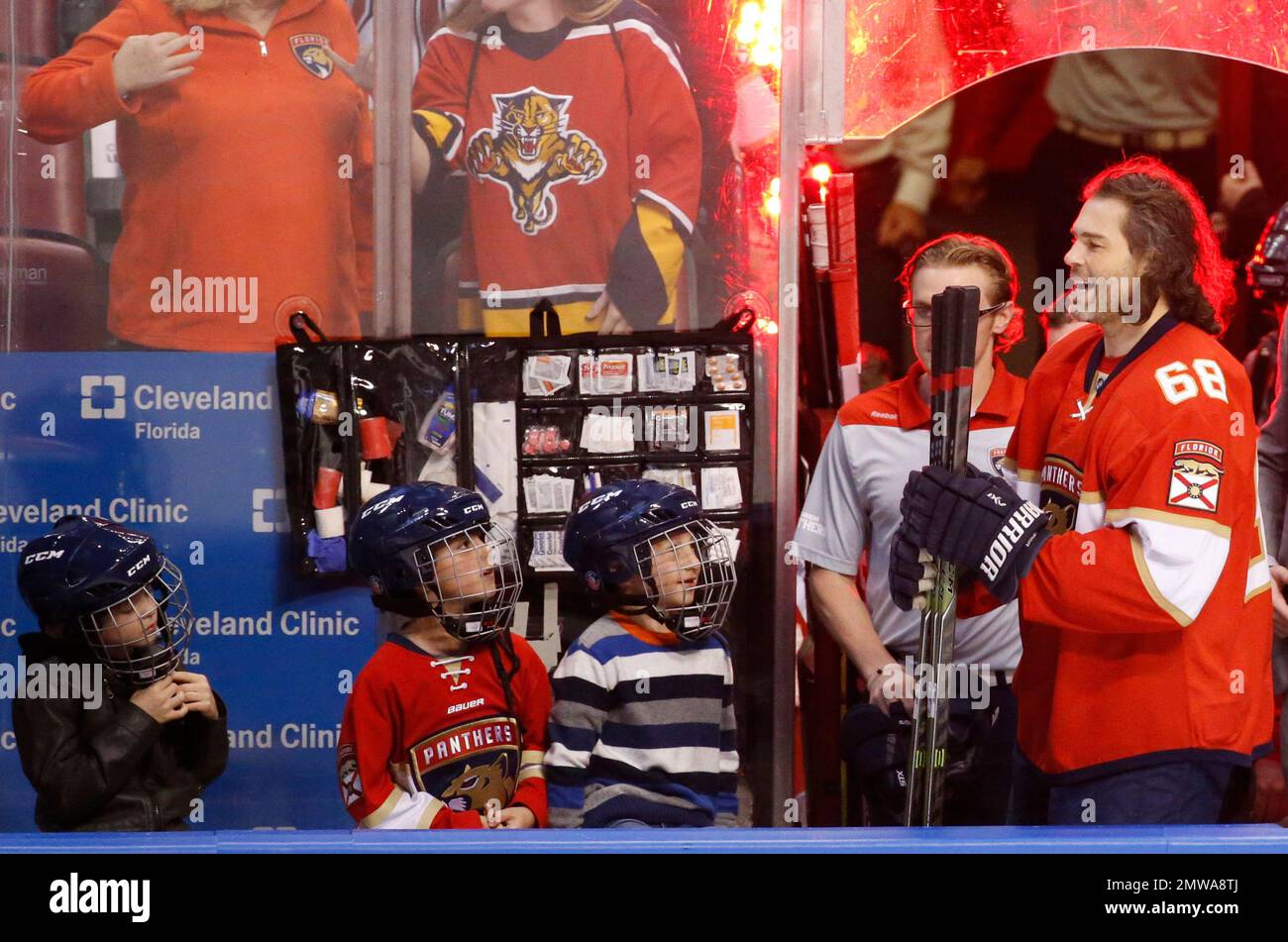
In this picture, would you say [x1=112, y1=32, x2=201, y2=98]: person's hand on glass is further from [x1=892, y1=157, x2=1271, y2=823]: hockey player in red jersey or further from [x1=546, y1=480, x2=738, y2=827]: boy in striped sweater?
[x1=892, y1=157, x2=1271, y2=823]: hockey player in red jersey

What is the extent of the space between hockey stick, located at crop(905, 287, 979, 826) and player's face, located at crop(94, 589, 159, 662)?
1.65m

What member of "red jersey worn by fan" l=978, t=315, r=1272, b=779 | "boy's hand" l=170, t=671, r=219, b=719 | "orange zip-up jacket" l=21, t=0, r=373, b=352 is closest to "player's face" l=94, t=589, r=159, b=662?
"boy's hand" l=170, t=671, r=219, b=719

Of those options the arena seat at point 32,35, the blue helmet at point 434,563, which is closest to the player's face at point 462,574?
the blue helmet at point 434,563

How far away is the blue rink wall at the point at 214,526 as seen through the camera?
3.39 m

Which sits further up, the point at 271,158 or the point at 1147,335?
the point at 271,158

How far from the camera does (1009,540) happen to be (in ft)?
9.01

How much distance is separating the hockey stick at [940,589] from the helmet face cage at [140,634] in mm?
1627

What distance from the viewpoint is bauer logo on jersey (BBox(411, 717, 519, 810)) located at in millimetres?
2791

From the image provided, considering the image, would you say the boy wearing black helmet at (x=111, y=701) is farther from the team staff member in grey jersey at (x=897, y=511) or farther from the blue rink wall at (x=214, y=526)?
the team staff member in grey jersey at (x=897, y=511)

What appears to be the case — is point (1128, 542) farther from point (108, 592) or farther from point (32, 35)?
point (32, 35)
